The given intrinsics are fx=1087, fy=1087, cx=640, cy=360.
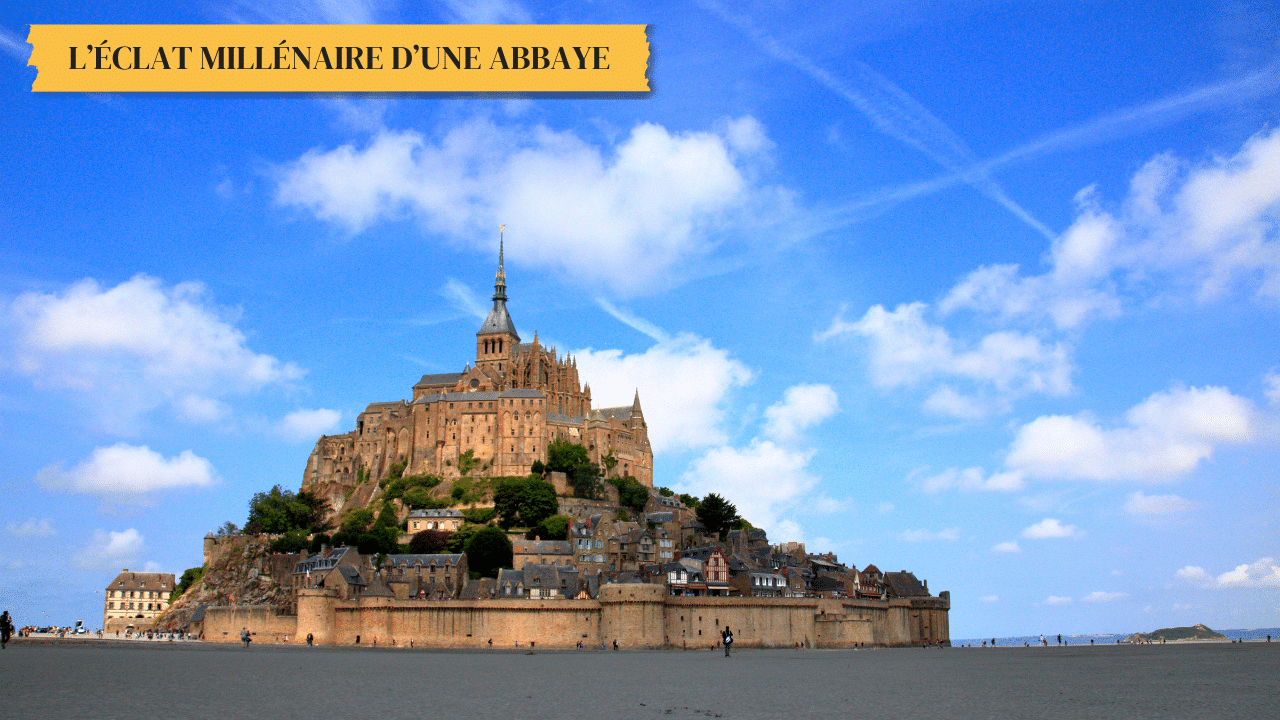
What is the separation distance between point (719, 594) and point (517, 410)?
128ft

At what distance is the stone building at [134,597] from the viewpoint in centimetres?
11744

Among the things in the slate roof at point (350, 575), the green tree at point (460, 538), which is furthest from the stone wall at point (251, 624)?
the green tree at point (460, 538)

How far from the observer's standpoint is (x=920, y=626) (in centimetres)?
9519

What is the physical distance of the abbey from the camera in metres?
116

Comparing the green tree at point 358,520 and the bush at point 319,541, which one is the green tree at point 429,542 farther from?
the green tree at point 358,520

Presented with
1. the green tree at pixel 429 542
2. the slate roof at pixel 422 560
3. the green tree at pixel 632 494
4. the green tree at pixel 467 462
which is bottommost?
the slate roof at pixel 422 560

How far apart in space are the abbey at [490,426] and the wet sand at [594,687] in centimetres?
5645

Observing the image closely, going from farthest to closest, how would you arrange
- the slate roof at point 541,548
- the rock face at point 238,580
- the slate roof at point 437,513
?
the slate roof at point 437,513 < the rock face at point 238,580 < the slate roof at point 541,548

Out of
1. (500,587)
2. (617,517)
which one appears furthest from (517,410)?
(500,587)

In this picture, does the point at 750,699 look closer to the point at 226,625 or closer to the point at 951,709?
the point at 951,709

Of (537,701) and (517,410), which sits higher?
(517,410)

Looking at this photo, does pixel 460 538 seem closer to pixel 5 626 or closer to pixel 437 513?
pixel 437 513

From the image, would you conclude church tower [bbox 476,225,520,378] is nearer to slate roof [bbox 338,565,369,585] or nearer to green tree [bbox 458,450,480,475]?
green tree [bbox 458,450,480,475]

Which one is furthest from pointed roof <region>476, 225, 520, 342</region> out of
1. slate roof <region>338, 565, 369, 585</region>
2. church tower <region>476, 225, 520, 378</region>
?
slate roof <region>338, 565, 369, 585</region>
